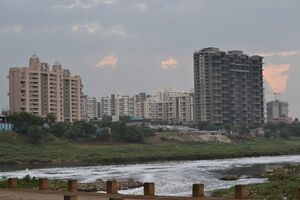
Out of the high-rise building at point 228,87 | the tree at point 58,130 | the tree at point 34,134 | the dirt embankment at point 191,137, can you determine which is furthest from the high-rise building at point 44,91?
the high-rise building at point 228,87

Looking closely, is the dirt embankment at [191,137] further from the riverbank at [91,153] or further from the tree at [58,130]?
the tree at [58,130]

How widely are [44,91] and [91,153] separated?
51567 millimetres

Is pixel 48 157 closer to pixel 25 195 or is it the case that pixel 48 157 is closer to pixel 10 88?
pixel 10 88

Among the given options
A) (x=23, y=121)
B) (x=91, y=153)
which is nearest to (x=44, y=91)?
(x=23, y=121)

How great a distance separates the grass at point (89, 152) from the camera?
89.0m

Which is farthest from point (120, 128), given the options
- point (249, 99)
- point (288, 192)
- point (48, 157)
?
point (288, 192)

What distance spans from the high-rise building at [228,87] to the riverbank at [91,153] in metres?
54.7

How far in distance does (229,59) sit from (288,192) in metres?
151

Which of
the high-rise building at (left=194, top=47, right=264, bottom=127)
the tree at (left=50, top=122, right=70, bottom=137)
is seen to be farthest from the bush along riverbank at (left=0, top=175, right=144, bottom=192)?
the high-rise building at (left=194, top=47, right=264, bottom=127)

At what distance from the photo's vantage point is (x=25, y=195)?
21391 millimetres

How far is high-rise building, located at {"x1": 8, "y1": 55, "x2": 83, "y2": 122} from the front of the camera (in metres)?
140

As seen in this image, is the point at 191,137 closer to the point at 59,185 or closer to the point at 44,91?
the point at 44,91

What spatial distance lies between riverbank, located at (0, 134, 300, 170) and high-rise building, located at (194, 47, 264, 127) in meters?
54.7

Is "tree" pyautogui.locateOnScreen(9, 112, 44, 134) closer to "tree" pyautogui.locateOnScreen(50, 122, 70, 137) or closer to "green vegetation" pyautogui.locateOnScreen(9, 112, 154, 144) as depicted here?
"green vegetation" pyautogui.locateOnScreen(9, 112, 154, 144)
